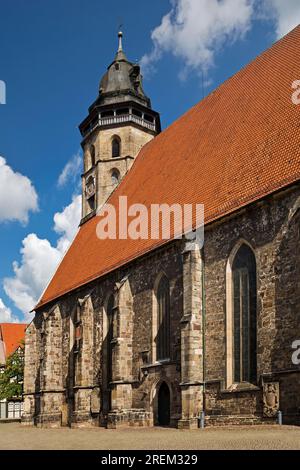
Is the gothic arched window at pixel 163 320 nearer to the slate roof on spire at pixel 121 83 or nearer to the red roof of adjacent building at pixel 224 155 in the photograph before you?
the red roof of adjacent building at pixel 224 155

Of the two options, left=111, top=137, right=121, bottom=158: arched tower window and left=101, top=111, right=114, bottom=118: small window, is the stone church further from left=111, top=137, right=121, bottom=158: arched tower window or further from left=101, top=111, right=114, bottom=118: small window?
left=101, top=111, right=114, bottom=118: small window

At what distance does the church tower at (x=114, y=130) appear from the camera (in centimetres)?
3150

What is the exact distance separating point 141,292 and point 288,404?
7.75 meters

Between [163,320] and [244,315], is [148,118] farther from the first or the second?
[244,315]

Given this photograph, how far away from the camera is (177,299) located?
1800 cm

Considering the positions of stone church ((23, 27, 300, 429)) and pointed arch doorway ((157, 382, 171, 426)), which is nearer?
stone church ((23, 27, 300, 429))

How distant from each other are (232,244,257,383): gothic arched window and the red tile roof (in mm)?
39420

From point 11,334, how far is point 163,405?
38.8m

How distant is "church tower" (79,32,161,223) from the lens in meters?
31.5

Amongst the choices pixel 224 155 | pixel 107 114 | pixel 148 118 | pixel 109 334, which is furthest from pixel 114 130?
pixel 224 155

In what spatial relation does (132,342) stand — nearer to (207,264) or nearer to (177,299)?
(177,299)

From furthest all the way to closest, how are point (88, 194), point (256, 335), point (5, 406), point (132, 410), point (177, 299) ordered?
→ point (5, 406), point (88, 194), point (132, 410), point (177, 299), point (256, 335)

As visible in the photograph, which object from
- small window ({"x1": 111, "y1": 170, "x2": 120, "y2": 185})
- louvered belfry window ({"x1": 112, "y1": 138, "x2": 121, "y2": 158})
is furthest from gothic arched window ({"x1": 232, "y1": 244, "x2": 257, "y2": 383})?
louvered belfry window ({"x1": 112, "y1": 138, "x2": 121, "y2": 158})
